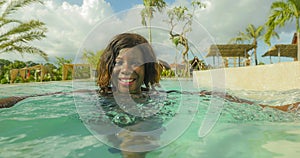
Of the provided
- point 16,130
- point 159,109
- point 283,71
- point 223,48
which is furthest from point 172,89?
point 223,48

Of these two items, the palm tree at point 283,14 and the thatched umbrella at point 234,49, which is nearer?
the palm tree at point 283,14

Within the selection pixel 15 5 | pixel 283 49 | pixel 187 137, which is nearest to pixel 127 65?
pixel 187 137

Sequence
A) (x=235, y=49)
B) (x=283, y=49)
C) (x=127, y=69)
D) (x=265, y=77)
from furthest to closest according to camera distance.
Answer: (x=235, y=49)
(x=283, y=49)
(x=265, y=77)
(x=127, y=69)

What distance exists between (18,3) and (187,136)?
8349 millimetres

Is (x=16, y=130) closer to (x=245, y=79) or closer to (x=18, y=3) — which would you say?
(x=245, y=79)

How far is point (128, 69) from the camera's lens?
127cm

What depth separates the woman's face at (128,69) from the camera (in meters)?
1.27

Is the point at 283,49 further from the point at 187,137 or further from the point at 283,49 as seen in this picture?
the point at 187,137

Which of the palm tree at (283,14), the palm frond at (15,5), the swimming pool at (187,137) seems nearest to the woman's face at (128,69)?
the swimming pool at (187,137)

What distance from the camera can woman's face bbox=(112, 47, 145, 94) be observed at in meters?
1.27

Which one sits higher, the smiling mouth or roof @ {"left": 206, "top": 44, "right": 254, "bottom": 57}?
roof @ {"left": 206, "top": 44, "right": 254, "bottom": 57}

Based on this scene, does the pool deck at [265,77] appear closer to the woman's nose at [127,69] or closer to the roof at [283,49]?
the woman's nose at [127,69]

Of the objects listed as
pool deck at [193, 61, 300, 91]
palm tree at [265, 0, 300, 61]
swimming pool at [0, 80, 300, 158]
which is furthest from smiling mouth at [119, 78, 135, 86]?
palm tree at [265, 0, 300, 61]

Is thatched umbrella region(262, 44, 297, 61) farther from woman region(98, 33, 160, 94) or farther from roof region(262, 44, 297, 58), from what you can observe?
woman region(98, 33, 160, 94)
